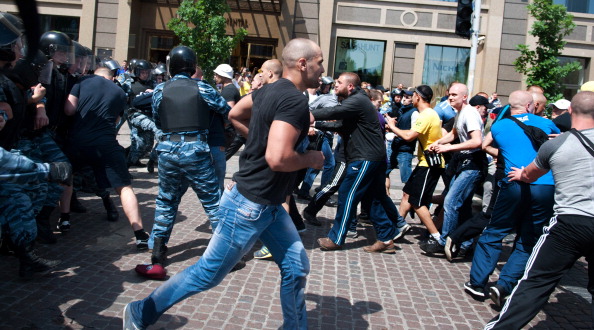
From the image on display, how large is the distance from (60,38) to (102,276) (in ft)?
7.94

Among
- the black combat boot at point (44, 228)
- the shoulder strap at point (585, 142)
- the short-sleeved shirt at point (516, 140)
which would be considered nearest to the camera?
the shoulder strap at point (585, 142)

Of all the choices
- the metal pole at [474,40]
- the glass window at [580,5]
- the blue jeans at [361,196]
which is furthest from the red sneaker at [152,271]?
the glass window at [580,5]

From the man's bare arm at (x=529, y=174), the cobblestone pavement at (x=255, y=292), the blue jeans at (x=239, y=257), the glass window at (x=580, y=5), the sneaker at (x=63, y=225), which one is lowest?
the cobblestone pavement at (x=255, y=292)

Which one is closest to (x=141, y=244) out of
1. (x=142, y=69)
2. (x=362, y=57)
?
(x=142, y=69)

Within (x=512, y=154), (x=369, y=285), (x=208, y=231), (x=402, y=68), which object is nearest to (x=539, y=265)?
(x=512, y=154)

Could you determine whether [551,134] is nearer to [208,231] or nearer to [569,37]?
[208,231]

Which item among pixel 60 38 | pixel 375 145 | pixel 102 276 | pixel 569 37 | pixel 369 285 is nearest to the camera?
pixel 102 276

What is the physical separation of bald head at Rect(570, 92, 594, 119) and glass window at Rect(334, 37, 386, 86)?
17.7m

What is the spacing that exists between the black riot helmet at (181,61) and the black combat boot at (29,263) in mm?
1891

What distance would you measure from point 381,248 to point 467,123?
161 centimetres

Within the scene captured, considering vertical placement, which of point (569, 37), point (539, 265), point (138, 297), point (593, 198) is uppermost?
point (569, 37)

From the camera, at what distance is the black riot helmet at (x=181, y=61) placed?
4926 mm

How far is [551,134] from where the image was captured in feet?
16.5

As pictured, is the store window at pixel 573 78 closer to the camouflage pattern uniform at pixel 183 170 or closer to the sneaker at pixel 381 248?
the sneaker at pixel 381 248
